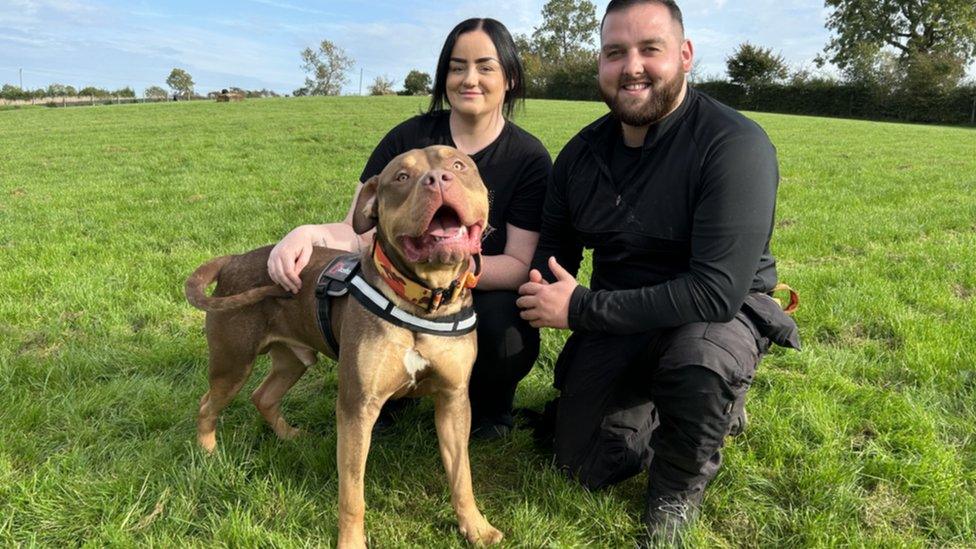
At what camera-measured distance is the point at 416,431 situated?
3.71m

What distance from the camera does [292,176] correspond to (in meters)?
12.3

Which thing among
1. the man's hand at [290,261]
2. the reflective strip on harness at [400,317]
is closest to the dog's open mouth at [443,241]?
the reflective strip on harness at [400,317]

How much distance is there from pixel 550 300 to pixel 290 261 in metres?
1.39

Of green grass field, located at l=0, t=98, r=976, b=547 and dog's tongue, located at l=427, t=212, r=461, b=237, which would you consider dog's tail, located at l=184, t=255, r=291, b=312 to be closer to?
green grass field, located at l=0, t=98, r=976, b=547

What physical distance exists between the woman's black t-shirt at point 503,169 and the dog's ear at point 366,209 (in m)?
0.93

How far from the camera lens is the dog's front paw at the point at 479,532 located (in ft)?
9.37

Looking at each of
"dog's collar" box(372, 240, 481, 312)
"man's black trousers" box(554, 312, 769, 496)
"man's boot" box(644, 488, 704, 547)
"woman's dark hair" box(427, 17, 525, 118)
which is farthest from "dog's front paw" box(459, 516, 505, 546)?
"woman's dark hair" box(427, 17, 525, 118)

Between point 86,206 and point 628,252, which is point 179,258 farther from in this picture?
point 628,252

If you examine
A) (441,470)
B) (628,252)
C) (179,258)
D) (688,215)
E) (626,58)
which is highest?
(626,58)

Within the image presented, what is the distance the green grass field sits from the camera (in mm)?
2865

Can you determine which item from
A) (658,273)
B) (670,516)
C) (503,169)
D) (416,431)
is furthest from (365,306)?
(670,516)

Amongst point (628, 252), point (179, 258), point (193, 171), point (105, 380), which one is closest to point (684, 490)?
point (628, 252)

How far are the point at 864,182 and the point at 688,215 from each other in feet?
33.7

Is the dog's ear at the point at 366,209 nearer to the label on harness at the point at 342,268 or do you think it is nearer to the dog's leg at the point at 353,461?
the label on harness at the point at 342,268
